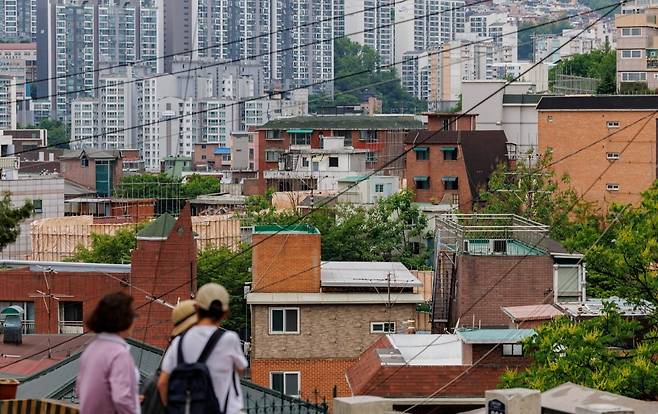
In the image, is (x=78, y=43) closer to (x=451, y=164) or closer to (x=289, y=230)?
(x=451, y=164)

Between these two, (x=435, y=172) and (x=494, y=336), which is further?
(x=435, y=172)

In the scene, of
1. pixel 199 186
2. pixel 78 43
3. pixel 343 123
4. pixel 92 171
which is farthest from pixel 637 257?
pixel 78 43

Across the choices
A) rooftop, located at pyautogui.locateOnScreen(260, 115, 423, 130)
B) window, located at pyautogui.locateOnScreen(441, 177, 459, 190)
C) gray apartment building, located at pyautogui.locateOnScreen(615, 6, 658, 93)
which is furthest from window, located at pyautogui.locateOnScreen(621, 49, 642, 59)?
window, located at pyautogui.locateOnScreen(441, 177, 459, 190)

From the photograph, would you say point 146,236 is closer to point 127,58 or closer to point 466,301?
point 466,301

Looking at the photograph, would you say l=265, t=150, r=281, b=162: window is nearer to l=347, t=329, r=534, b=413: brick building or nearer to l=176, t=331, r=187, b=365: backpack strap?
l=347, t=329, r=534, b=413: brick building

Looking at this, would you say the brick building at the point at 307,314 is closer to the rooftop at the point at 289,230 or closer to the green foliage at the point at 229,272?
the rooftop at the point at 289,230

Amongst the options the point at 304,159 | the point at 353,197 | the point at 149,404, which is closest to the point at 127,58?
the point at 304,159

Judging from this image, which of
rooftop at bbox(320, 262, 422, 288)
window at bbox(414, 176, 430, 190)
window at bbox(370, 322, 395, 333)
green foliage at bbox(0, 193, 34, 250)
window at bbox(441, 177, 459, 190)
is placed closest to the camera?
green foliage at bbox(0, 193, 34, 250)
